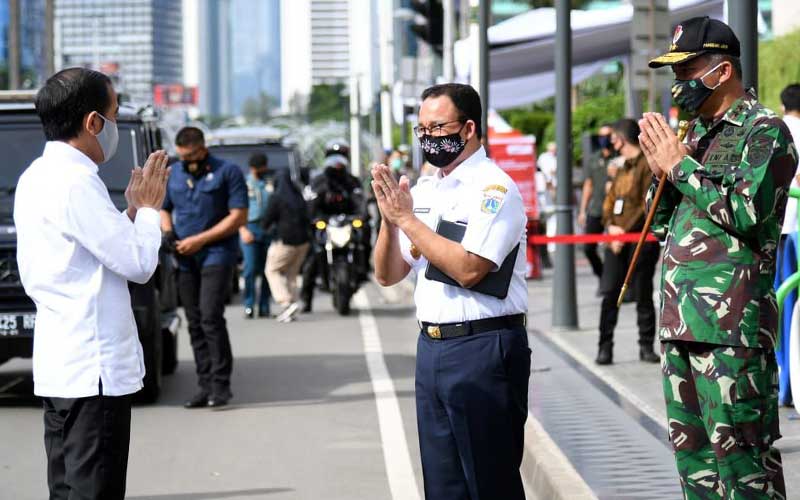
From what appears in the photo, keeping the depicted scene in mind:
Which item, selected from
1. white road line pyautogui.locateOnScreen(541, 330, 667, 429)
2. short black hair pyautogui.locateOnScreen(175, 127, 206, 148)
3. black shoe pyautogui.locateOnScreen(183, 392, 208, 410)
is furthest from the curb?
short black hair pyautogui.locateOnScreen(175, 127, 206, 148)

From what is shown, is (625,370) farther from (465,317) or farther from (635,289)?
(465,317)

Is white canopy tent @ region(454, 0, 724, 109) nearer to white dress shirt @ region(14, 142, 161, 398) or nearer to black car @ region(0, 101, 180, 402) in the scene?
black car @ region(0, 101, 180, 402)

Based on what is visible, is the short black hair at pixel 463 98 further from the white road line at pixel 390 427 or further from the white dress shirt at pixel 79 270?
the white road line at pixel 390 427

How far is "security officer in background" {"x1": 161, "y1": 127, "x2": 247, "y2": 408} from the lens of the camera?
37.2 feet

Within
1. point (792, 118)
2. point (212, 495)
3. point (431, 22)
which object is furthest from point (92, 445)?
point (431, 22)

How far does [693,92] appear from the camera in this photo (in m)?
5.34

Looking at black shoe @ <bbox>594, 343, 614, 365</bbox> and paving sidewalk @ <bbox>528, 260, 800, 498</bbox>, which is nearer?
paving sidewalk @ <bbox>528, 260, 800, 498</bbox>

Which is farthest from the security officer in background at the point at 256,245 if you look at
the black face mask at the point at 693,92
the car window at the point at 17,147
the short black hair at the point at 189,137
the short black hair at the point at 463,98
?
the black face mask at the point at 693,92

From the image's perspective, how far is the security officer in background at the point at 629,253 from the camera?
12.6 meters

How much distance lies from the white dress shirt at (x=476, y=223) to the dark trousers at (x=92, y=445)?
1117 millimetres

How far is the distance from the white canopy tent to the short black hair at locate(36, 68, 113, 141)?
1522 centimetres

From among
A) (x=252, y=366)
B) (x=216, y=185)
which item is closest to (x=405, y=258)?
(x=216, y=185)

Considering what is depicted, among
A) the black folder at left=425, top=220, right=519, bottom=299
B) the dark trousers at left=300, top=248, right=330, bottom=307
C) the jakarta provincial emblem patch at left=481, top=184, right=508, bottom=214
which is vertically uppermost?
the jakarta provincial emblem patch at left=481, top=184, right=508, bottom=214

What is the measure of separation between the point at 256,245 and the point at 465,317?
14.1m
